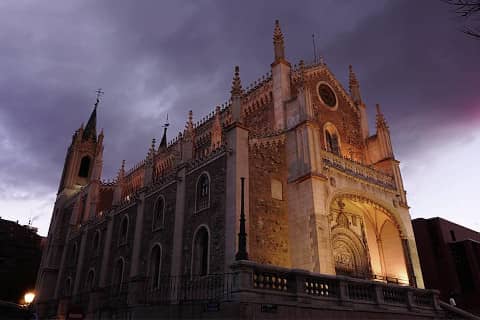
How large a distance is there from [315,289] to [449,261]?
23.5 meters

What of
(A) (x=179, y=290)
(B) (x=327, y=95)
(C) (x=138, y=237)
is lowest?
(A) (x=179, y=290)

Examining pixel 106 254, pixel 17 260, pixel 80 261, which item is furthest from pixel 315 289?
pixel 17 260

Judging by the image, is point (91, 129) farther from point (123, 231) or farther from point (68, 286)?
point (123, 231)

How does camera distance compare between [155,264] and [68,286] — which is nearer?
[155,264]

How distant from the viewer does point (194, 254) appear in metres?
21.7

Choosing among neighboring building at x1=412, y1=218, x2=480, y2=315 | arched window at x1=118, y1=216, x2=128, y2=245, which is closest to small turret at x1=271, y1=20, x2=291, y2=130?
arched window at x1=118, y1=216, x2=128, y2=245

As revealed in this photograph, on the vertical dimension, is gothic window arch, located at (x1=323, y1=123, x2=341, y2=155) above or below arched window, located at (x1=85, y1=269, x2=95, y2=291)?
above

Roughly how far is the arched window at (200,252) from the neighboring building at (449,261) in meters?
21.8

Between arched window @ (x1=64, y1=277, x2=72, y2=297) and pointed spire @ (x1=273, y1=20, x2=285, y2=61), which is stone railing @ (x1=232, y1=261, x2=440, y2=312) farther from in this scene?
arched window @ (x1=64, y1=277, x2=72, y2=297)

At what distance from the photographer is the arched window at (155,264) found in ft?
81.3

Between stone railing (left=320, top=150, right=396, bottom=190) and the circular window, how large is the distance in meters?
6.37

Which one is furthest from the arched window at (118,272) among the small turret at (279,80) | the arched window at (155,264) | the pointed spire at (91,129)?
the pointed spire at (91,129)

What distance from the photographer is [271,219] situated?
2122 cm

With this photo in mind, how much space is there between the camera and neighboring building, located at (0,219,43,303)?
52691 millimetres
